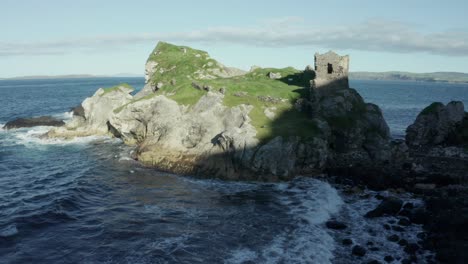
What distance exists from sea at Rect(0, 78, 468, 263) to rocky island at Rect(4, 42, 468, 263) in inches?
67.7

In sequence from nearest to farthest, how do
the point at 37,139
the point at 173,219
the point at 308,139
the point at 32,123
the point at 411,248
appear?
the point at 411,248 < the point at 173,219 < the point at 308,139 < the point at 37,139 < the point at 32,123

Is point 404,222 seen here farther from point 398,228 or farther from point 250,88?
point 250,88

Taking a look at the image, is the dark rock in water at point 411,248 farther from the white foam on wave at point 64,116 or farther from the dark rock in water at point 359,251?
the white foam on wave at point 64,116

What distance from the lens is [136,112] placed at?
2152 inches

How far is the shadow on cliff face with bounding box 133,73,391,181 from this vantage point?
133 feet

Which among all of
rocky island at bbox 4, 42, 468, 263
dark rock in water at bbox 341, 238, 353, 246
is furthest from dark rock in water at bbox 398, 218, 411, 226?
dark rock in water at bbox 341, 238, 353, 246

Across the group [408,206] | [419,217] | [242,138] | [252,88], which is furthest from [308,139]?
[419,217]

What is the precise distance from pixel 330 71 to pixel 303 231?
26.8 meters

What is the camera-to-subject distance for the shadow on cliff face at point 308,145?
40.5 meters

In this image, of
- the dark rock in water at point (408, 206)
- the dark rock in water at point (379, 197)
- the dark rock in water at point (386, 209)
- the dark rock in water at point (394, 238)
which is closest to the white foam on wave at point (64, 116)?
the dark rock in water at point (379, 197)

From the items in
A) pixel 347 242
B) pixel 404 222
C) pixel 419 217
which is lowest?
pixel 347 242

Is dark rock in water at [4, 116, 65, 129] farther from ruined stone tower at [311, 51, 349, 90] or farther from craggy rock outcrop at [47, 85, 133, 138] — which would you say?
ruined stone tower at [311, 51, 349, 90]

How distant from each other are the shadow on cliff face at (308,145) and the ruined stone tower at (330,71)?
37 centimetres

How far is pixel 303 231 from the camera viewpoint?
1137 inches
